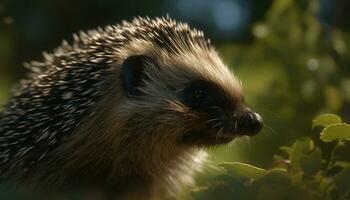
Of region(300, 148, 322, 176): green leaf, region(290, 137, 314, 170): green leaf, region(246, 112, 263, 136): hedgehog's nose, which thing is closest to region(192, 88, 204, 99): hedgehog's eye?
region(246, 112, 263, 136): hedgehog's nose

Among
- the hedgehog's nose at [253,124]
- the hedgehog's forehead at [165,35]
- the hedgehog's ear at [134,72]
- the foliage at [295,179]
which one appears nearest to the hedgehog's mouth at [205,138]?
the hedgehog's nose at [253,124]

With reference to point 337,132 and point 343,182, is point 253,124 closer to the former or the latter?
point 337,132

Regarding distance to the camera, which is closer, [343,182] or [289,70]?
[343,182]

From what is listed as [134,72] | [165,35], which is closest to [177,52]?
Answer: [165,35]

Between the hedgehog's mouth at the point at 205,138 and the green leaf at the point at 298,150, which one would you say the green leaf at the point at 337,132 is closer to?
the green leaf at the point at 298,150

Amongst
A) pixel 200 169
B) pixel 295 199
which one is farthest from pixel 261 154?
pixel 295 199

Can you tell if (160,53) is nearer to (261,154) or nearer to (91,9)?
(261,154)
